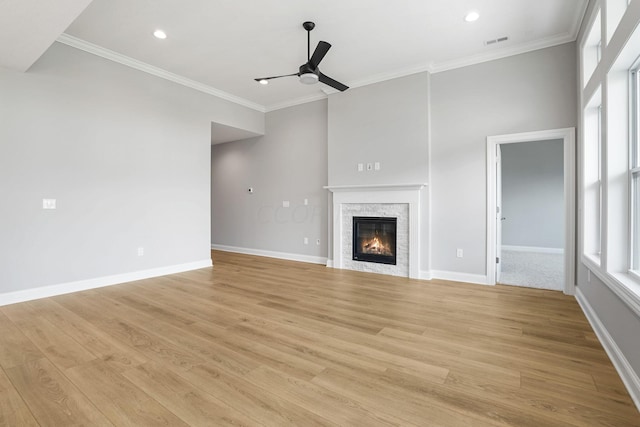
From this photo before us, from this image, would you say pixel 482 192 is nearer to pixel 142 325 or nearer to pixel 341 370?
pixel 341 370

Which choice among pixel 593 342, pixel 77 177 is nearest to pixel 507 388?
pixel 593 342

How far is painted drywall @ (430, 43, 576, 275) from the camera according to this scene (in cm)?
381

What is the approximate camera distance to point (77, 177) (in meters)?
3.85

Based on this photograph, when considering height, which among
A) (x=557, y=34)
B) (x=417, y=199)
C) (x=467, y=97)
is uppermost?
(x=557, y=34)

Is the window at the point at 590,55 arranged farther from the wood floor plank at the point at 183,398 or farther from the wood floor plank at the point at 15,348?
the wood floor plank at the point at 15,348

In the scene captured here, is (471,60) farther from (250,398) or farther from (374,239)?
(250,398)

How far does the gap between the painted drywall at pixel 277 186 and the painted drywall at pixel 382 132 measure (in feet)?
1.63

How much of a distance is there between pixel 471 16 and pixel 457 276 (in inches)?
129

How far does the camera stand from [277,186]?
6.43m

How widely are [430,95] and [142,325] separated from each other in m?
4.66

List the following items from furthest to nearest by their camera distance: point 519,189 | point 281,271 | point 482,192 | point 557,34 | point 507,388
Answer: point 519,189, point 281,271, point 482,192, point 557,34, point 507,388

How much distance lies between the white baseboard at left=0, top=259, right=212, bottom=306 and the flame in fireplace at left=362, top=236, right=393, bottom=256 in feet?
9.44

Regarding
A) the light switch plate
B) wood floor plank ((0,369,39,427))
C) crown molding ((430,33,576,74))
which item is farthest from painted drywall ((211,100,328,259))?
wood floor plank ((0,369,39,427))

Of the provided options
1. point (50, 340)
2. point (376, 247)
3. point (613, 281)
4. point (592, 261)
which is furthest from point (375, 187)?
point (50, 340)
